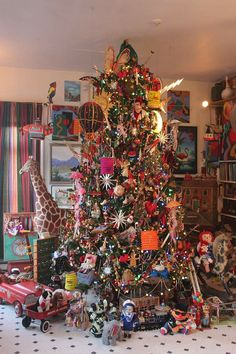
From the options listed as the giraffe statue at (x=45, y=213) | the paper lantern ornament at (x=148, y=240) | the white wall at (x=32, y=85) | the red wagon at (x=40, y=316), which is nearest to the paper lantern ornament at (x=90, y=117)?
the paper lantern ornament at (x=148, y=240)

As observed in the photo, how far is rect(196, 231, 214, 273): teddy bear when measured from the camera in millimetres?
3590

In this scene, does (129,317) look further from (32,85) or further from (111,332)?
(32,85)

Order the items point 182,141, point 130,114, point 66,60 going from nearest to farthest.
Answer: point 130,114, point 66,60, point 182,141

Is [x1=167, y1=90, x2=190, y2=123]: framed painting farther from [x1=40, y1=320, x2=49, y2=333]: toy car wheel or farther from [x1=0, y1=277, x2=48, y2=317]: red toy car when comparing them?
[x1=40, y1=320, x2=49, y2=333]: toy car wheel

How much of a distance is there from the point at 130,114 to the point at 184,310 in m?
1.90

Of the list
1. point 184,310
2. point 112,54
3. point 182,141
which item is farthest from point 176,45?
point 184,310

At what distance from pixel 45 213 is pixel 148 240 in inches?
58.9

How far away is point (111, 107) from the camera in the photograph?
3.64m

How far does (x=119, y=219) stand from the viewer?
3.44 metres

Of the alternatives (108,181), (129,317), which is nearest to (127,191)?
(108,181)

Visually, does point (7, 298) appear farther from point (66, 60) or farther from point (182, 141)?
point (182, 141)

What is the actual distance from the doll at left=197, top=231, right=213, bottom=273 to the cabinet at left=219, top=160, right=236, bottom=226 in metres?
2.05

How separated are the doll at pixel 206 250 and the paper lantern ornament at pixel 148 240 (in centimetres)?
53

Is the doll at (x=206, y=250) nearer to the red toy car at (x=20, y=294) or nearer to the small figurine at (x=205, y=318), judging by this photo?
the small figurine at (x=205, y=318)
